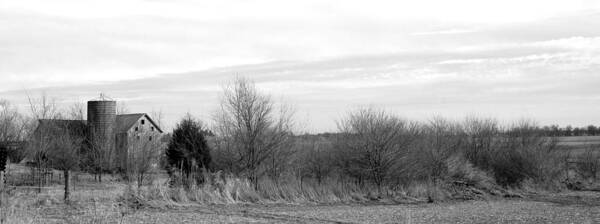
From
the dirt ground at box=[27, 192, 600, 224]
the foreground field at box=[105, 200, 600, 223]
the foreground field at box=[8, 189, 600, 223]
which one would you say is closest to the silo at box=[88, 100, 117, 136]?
the foreground field at box=[8, 189, 600, 223]

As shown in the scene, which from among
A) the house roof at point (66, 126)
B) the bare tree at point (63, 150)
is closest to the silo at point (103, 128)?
the house roof at point (66, 126)

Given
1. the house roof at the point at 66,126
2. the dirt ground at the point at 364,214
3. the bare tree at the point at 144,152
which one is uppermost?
the house roof at the point at 66,126

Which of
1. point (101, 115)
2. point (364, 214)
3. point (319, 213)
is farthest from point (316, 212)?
point (101, 115)

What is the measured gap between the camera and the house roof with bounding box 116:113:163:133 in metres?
48.7

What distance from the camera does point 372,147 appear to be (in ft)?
96.6

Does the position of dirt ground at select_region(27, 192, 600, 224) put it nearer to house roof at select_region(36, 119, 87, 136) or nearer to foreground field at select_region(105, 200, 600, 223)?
foreground field at select_region(105, 200, 600, 223)

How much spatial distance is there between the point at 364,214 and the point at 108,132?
1118 inches

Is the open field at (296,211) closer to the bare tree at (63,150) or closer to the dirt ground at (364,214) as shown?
the dirt ground at (364,214)

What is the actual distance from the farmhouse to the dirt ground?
2011 cm

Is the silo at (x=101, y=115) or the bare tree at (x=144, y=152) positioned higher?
the silo at (x=101, y=115)

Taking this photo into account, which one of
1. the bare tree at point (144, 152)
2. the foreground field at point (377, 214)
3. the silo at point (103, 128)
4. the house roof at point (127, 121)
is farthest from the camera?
the house roof at point (127, 121)

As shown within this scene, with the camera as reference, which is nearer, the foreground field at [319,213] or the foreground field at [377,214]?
the foreground field at [319,213]

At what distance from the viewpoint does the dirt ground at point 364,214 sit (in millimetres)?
19389

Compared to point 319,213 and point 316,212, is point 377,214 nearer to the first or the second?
point 319,213
